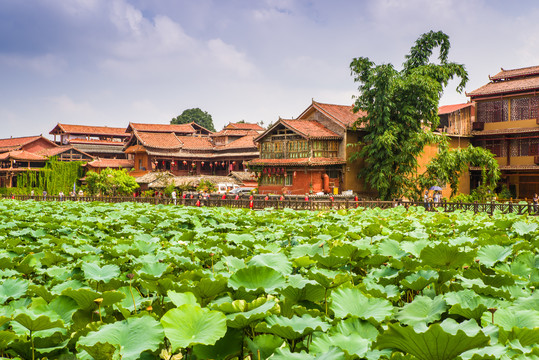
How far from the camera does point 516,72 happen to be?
29484 millimetres

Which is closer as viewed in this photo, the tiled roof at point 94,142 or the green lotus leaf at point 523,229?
the green lotus leaf at point 523,229

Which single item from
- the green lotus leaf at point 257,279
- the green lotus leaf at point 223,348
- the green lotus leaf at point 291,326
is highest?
the green lotus leaf at point 257,279

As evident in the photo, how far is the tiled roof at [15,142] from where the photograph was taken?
168 ft

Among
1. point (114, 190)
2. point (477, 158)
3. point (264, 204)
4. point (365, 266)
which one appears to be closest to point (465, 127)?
point (477, 158)

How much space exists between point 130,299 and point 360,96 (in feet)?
81.2

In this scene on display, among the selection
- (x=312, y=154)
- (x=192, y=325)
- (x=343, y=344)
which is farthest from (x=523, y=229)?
(x=312, y=154)

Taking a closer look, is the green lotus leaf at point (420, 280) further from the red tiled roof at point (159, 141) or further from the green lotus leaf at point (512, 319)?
the red tiled roof at point (159, 141)

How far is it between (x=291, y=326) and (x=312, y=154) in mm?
27270

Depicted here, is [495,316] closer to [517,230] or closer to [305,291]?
[305,291]

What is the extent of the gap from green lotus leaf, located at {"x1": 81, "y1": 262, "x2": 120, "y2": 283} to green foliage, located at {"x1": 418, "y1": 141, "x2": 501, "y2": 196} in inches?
938

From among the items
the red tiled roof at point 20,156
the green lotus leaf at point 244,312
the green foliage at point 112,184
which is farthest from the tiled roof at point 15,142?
A: the green lotus leaf at point 244,312

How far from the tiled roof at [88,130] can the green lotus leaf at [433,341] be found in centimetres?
5723

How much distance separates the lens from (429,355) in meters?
1.34

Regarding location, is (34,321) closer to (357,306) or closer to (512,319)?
(357,306)
